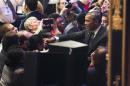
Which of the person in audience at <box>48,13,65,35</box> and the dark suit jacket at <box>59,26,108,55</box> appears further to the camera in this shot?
the person in audience at <box>48,13,65,35</box>

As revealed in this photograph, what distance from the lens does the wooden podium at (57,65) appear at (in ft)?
7.80

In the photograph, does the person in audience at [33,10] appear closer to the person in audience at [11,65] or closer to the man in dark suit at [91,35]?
the man in dark suit at [91,35]

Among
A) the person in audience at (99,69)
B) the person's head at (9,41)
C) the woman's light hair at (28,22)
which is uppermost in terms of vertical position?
the woman's light hair at (28,22)

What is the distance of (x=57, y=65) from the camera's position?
255 centimetres

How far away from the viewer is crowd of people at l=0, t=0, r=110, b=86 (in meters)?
3.50

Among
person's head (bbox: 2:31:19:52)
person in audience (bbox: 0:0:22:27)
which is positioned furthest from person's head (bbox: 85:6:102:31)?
person in audience (bbox: 0:0:22:27)

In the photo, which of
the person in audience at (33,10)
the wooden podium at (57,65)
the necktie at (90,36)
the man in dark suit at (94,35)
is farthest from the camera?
the person in audience at (33,10)

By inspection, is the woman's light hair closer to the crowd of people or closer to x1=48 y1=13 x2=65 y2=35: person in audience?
the crowd of people

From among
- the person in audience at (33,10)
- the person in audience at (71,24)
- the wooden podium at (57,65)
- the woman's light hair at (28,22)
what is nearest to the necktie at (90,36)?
the person in audience at (71,24)

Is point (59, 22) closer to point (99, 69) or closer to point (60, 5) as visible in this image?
point (60, 5)

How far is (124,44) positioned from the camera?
183 centimetres

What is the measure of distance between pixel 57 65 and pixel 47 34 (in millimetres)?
2784

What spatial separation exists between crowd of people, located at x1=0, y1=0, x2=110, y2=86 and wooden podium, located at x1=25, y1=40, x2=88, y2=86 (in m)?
0.53

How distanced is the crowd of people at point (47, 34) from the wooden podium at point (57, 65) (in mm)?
534
